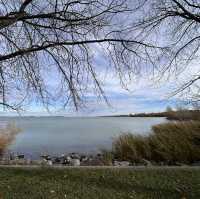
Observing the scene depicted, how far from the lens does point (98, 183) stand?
21.7 ft

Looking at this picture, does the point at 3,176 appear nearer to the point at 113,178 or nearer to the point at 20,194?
the point at 20,194

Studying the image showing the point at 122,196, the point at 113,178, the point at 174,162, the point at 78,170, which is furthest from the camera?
the point at 174,162

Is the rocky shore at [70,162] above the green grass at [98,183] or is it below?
above

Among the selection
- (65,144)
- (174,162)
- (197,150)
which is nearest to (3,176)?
(174,162)

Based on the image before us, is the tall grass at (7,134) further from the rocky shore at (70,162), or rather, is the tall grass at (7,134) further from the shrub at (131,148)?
the shrub at (131,148)

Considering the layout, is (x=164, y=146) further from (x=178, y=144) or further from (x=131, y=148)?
(x=131, y=148)

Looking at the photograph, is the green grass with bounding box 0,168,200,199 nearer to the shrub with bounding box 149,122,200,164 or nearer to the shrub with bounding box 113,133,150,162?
the shrub with bounding box 149,122,200,164

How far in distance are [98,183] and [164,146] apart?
197 inches

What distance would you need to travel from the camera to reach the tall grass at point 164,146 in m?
11.0

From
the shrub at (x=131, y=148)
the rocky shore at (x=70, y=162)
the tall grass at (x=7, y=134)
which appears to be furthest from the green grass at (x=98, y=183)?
the tall grass at (x=7, y=134)

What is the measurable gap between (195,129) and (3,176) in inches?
279

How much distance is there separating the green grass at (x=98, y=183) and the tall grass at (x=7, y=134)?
23.4ft

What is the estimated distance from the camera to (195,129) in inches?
475

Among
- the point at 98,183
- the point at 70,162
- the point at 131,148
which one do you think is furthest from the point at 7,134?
the point at 98,183
